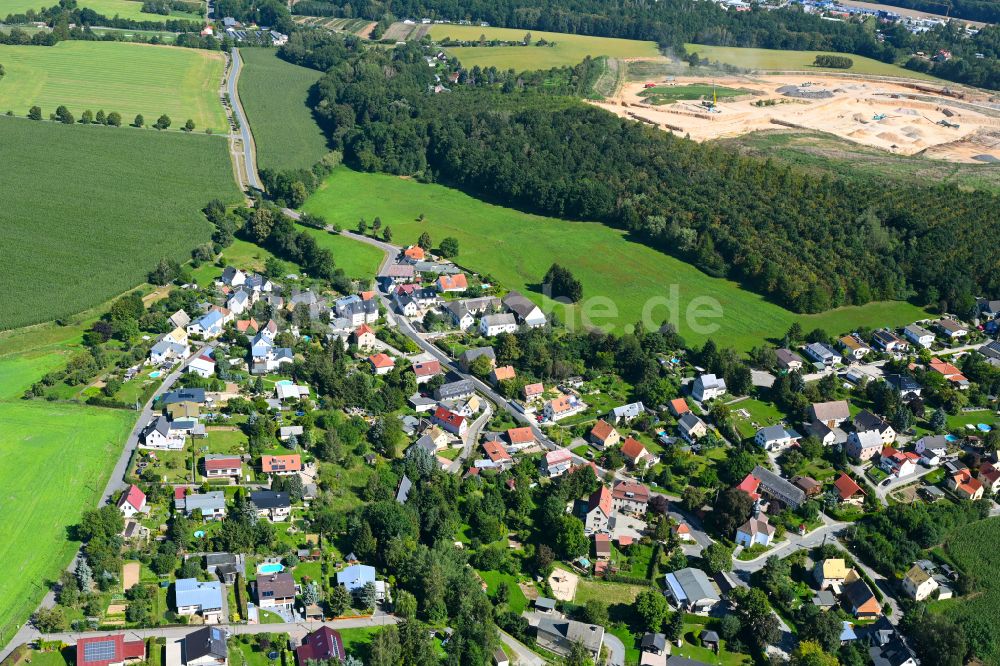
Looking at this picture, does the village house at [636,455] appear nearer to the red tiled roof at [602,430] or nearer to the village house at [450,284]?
the red tiled roof at [602,430]

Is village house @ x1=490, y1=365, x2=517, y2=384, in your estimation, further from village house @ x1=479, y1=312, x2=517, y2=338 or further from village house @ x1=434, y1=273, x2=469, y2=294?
village house @ x1=434, y1=273, x2=469, y2=294

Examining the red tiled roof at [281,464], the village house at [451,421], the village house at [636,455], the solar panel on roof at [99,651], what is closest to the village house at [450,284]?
the village house at [451,421]

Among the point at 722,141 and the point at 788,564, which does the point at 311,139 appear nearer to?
the point at 722,141

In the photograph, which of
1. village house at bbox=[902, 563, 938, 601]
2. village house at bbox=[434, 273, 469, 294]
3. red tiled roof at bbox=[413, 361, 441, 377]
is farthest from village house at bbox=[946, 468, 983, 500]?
village house at bbox=[434, 273, 469, 294]

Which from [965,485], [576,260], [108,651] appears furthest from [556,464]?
[576,260]

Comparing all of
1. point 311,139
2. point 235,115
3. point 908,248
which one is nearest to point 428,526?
point 908,248

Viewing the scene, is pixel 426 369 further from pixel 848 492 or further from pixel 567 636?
pixel 848 492

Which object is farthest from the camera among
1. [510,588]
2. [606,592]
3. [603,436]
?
[603,436]
